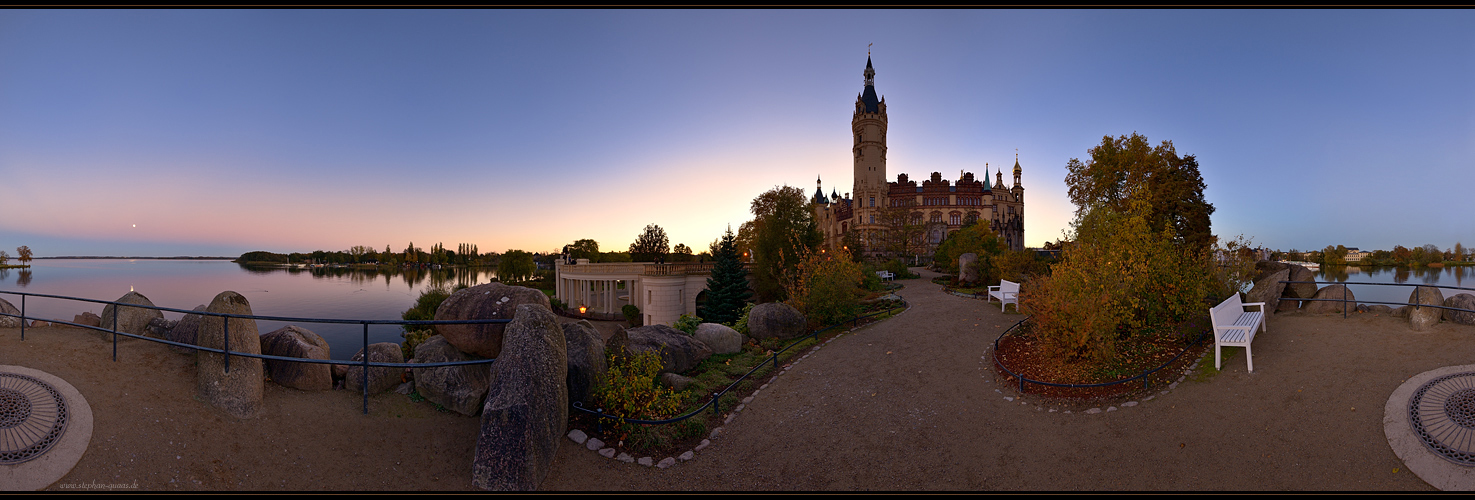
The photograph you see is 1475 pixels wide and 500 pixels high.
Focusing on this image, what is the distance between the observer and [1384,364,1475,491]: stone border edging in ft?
18.0

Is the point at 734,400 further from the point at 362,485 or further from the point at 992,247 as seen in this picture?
the point at 992,247

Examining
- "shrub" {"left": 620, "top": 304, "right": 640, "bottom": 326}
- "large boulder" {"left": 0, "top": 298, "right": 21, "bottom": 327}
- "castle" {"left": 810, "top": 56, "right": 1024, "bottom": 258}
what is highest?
"castle" {"left": 810, "top": 56, "right": 1024, "bottom": 258}

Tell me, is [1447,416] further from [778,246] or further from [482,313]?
[778,246]

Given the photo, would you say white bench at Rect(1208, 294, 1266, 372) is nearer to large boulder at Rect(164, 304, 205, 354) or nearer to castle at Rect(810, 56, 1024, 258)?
large boulder at Rect(164, 304, 205, 354)

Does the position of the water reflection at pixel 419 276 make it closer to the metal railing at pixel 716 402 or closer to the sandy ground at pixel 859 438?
the metal railing at pixel 716 402

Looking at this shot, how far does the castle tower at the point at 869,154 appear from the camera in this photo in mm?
85688

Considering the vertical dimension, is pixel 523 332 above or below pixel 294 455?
above

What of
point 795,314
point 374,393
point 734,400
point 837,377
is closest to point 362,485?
point 374,393

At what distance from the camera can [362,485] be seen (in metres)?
5.10

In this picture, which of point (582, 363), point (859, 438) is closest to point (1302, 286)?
point (859, 438)

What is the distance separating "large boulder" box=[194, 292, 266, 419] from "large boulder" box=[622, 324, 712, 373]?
4.91m

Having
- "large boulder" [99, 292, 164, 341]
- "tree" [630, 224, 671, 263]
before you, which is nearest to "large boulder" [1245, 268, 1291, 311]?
"large boulder" [99, 292, 164, 341]

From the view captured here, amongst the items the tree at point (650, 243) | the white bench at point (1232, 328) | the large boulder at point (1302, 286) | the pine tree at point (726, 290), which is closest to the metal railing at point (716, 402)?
the white bench at point (1232, 328)

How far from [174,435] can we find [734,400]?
252 inches
